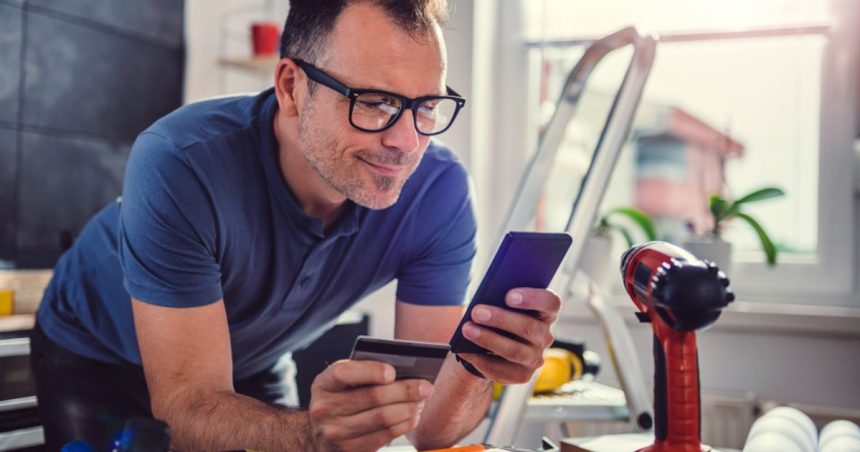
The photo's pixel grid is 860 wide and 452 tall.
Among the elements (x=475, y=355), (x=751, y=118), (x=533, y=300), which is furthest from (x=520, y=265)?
(x=751, y=118)

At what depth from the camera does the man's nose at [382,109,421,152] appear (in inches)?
45.6

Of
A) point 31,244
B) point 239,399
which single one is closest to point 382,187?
point 239,399

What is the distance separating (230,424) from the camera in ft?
3.40

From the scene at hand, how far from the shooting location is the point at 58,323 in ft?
4.98

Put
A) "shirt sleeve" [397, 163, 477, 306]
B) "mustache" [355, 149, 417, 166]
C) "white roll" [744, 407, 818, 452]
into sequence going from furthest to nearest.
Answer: "shirt sleeve" [397, 163, 477, 306] → "mustache" [355, 149, 417, 166] → "white roll" [744, 407, 818, 452]

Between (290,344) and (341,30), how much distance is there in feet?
2.01

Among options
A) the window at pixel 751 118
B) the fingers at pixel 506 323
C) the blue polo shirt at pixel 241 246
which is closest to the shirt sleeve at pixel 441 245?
the blue polo shirt at pixel 241 246

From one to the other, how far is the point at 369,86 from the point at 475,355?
1.29 ft

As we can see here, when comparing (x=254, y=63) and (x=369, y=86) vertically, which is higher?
(x=254, y=63)

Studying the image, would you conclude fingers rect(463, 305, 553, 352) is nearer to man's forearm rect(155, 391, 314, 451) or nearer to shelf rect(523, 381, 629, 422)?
man's forearm rect(155, 391, 314, 451)

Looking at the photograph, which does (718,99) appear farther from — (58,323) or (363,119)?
(58,323)

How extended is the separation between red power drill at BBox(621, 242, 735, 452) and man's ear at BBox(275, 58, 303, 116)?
66 centimetres

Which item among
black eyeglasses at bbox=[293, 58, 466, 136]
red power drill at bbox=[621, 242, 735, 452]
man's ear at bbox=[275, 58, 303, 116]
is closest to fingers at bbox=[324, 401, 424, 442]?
red power drill at bbox=[621, 242, 735, 452]

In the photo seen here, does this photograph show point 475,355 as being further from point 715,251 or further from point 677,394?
point 715,251
